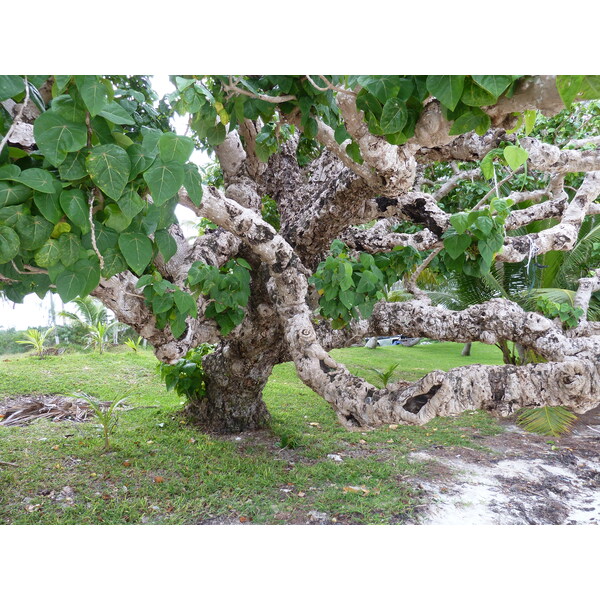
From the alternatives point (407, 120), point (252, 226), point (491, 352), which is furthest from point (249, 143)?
point (491, 352)

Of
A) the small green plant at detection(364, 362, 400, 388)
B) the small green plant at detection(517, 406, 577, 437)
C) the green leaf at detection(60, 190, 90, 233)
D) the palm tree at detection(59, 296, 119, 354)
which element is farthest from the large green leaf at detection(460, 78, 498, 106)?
the palm tree at detection(59, 296, 119, 354)

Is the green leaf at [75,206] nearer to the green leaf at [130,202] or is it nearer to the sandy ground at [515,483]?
the green leaf at [130,202]

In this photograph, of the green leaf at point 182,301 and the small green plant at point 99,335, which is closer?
the green leaf at point 182,301

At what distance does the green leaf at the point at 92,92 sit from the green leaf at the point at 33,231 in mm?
222

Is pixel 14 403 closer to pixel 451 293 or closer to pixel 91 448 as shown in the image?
pixel 91 448

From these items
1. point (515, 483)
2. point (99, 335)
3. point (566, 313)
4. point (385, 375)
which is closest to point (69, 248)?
point (566, 313)

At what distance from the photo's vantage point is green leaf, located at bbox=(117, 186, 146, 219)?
831mm

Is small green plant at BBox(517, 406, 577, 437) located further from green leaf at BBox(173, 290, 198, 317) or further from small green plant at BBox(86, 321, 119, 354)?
small green plant at BBox(86, 321, 119, 354)

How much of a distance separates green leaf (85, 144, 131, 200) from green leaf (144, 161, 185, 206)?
0.04m

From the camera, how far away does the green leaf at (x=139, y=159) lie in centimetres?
82

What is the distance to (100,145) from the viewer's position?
2.64 ft

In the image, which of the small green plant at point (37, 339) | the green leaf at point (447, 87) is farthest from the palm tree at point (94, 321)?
the green leaf at point (447, 87)

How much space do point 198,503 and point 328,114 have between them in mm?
1728

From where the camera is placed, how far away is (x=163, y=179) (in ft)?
2.60
